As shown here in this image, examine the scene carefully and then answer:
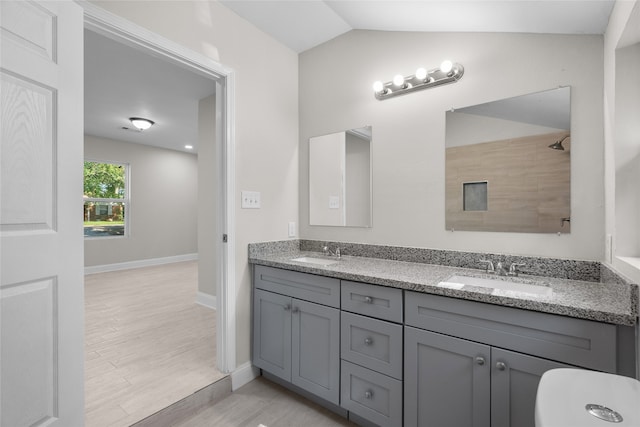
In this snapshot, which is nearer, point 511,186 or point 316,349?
point 511,186

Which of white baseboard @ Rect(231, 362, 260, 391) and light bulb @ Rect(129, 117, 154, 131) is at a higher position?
light bulb @ Rect(129, 117, 154, 131)

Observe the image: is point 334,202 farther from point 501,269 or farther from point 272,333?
point 501,269

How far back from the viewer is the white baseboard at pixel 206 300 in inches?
142

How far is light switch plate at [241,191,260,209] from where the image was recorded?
2188mm

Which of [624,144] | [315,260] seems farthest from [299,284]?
[624,144]

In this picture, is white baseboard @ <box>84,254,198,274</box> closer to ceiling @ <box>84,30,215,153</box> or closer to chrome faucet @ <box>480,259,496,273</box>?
ceiling @ <box>84,30,215,153</box>

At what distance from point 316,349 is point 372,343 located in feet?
1.30

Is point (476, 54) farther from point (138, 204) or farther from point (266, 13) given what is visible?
Answer: point (138, 204)

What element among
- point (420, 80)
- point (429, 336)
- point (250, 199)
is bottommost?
point (429, 336)

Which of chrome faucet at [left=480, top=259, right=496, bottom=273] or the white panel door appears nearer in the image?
the white panel door

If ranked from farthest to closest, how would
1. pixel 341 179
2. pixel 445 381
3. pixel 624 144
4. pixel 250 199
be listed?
pixel 341 179, pixel 250 199, pixel 445 381, pixel 624 144

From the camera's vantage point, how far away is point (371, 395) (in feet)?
5.28

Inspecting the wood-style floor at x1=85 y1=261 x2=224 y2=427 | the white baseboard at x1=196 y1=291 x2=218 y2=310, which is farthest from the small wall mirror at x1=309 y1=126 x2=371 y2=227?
the white baseboard at x1=196 y1=291 x2=218 y2=310

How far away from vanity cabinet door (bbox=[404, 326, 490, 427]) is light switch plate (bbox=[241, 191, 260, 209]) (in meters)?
1.34
